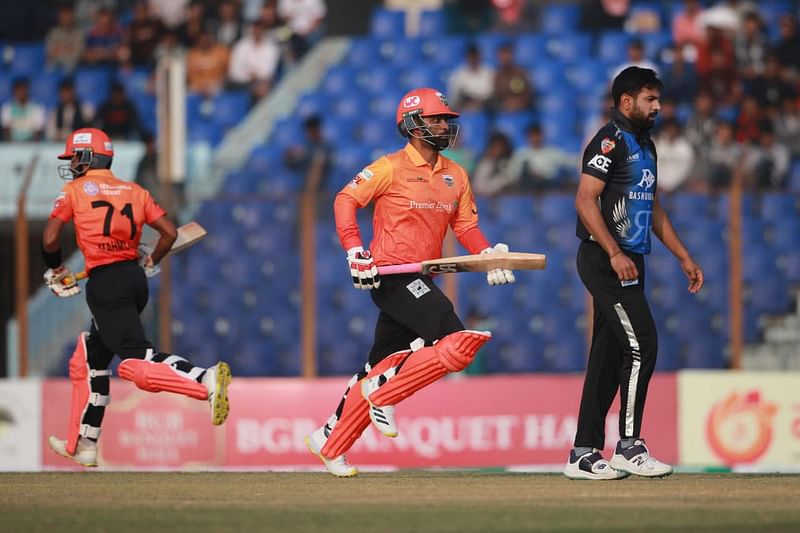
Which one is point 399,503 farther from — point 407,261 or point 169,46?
point 169,46

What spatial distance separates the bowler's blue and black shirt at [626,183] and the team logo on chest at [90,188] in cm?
272

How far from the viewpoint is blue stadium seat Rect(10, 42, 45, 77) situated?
1748cm

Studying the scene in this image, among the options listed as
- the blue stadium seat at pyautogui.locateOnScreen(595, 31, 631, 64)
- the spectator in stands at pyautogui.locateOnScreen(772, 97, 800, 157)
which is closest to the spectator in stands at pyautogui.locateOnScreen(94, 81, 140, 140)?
the blue stadium seat at pyautogui.locateOnScreen(595, 31, 631, 64)

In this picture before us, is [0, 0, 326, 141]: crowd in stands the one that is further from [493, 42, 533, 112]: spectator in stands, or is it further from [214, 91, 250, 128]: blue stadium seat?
[493, 42, 533, 112]: spectator in stands

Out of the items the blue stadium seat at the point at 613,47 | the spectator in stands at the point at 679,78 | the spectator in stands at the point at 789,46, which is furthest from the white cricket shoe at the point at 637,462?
the blue stadium seat at the point at 613,47

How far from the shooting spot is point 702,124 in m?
14.3

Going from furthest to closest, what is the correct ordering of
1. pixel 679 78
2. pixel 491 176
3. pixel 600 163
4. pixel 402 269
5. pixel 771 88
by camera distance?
pixel 679 78 → pixel 771 88 → pixel 491 176 → pixel 402 269 → pixel 600 163

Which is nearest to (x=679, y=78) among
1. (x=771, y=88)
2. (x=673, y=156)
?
(x=771, y=88)

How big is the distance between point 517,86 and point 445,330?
29.3 feet

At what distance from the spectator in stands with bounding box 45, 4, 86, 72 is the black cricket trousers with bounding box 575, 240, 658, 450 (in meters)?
11.6

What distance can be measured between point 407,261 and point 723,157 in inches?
279

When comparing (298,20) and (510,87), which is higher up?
(298,20)

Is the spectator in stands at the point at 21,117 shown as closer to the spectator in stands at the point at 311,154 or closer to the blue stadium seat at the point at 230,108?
the blue stadium seat at the point at 230,108

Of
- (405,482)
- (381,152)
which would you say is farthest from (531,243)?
(405,482)
